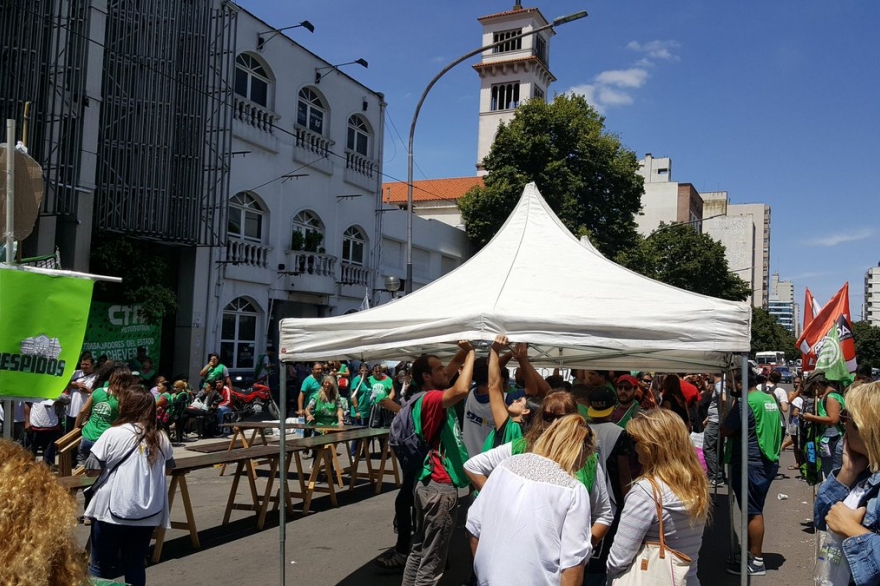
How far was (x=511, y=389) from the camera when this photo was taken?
27.6 ft

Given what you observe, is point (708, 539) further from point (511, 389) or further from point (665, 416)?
point (665, 416)

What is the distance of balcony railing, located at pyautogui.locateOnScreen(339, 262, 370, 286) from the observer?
25938 millimetres

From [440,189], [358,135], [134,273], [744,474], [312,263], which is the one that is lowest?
[744,474]

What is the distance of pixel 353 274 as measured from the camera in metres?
26.4

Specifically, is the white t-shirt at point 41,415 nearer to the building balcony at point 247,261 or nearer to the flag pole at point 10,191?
the flag pole at point 10,191

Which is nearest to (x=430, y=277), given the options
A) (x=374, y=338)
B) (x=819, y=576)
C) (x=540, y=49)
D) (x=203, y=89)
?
(x=203, y=89)

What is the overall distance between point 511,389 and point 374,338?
3.06 meters

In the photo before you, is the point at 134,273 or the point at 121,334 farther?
the point at 121,334

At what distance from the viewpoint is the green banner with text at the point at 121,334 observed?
57.7 feet

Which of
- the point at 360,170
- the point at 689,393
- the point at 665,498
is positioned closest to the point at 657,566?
the point at 665,498

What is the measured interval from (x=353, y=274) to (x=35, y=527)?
24803 mm

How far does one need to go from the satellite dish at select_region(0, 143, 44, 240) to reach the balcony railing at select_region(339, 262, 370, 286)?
795 inches

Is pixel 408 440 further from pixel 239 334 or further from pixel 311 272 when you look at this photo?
pixel 311 272

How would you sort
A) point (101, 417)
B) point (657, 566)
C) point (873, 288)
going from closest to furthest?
point (657, 566), point (101, 417), point (873, 288)
